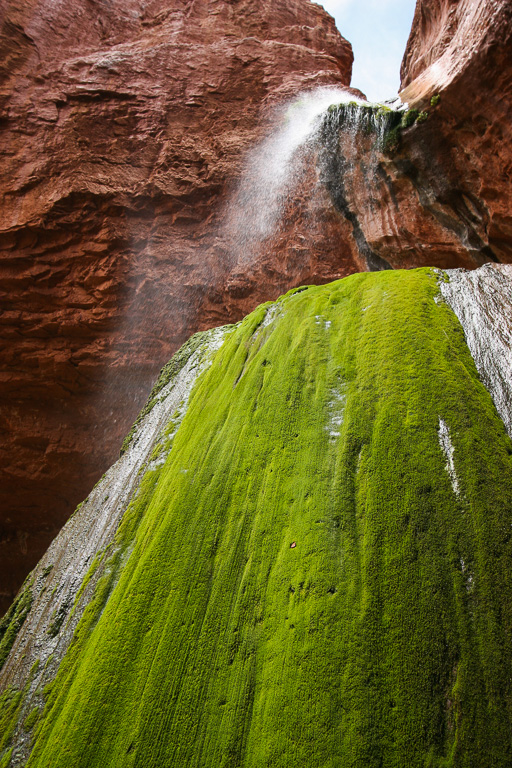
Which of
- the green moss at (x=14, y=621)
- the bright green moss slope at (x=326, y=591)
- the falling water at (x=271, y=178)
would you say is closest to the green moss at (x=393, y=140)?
the falling water at (x=271, y=178)

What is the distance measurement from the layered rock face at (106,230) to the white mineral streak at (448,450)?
26.0ft

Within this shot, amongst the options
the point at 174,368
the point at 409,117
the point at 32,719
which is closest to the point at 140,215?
the point at 174,368

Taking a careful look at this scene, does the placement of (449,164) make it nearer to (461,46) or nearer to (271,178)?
(461,46)

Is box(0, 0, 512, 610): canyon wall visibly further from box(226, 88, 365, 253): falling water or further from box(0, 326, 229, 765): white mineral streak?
box(0, 326, 229, 765): white mineral streak

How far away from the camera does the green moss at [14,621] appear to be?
4.14 metres

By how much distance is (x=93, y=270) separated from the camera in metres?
10.6

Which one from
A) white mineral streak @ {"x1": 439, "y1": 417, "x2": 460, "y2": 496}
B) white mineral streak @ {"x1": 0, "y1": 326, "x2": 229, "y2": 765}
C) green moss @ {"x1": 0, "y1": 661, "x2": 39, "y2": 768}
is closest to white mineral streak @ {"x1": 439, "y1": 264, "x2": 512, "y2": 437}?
white mineral streak @ {"x1": 439, "y1": 417, "x2": 460, "y2": 496}

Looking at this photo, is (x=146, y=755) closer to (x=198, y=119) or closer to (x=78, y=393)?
(x=78, y=393)

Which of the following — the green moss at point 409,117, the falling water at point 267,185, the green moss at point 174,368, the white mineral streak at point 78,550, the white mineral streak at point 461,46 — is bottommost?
the white mineral streak at point 78,550

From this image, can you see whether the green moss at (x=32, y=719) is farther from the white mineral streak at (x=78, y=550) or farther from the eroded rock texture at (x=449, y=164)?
the eroded rock texture at (x=449, y=164)

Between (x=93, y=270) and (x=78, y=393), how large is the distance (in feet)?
10.8

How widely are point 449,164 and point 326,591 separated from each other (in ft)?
29.7

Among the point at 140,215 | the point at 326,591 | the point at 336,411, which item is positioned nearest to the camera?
the point at 326,591

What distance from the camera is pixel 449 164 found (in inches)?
339
